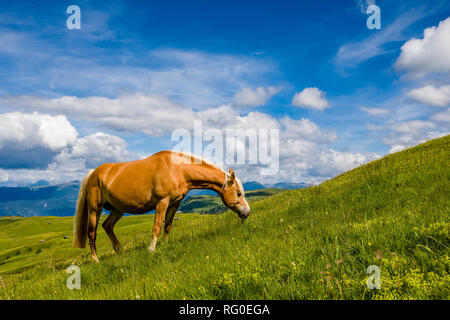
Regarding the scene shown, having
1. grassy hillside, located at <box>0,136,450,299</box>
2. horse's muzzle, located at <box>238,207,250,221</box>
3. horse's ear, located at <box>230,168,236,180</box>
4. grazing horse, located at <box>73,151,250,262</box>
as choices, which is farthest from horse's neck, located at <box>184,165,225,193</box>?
grassy hillside, located at <box>0,136,450,299</box>

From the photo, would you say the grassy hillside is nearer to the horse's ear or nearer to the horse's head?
the horse's head

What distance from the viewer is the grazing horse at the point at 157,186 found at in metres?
9.85

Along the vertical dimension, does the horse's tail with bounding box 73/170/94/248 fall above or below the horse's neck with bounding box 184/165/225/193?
below

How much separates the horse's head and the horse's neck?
271 mm

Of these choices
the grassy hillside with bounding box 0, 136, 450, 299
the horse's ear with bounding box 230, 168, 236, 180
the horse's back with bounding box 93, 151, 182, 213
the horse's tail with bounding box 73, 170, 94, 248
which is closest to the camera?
the grassy hillside with bounding box 0, 136, 450, 299

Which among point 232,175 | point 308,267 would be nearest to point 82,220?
point 232,175

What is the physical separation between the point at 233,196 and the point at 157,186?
9.49 ft

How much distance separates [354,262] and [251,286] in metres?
1.73

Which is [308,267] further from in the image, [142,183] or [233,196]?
[142,183]

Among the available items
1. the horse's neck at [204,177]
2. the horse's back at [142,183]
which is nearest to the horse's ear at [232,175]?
the horse's neck at [204,177]

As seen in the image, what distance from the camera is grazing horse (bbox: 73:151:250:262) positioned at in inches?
388

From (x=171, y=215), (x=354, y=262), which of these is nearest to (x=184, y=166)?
(x=171, y=215)

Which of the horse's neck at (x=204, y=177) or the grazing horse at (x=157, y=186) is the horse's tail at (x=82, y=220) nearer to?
the grazing horse at (x=157, y=186)

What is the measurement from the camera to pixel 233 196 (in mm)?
10406
